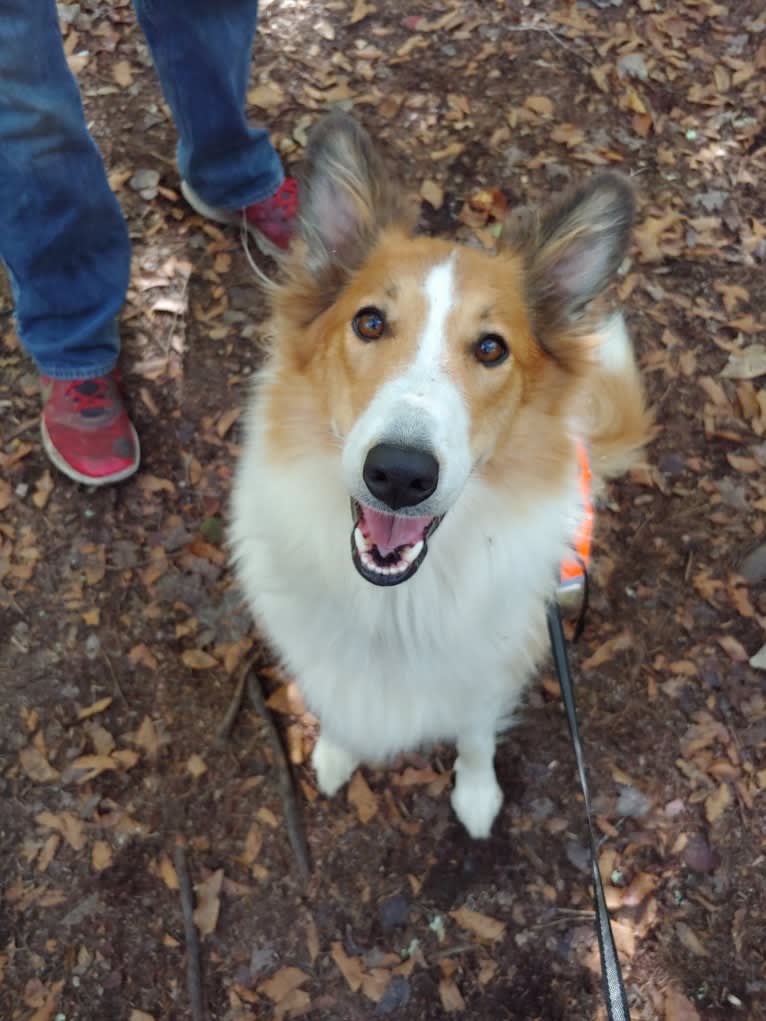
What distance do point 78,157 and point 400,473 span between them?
6.48 ft

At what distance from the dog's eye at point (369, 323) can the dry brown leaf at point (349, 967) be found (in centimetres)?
219

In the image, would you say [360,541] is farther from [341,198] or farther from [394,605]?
[341,198]

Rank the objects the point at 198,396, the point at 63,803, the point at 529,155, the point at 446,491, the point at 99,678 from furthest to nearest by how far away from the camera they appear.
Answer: the point at 529,155
the point at 198,396
the point at 99,678
the point at 63,803
the point at 446,491

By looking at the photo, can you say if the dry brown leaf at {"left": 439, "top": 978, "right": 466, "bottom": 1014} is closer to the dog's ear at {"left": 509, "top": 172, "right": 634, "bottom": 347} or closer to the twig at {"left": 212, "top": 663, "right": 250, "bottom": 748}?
the twig at {"left": 212, "top": 663, "right": 250, "bottom": 748}

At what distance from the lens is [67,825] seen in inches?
117

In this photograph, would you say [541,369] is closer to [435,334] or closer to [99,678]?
[435,334]

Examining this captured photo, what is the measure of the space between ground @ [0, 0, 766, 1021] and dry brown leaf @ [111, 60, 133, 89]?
0.02 m

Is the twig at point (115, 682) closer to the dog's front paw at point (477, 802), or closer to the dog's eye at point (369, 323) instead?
the dog's front paw at point (477, 802)

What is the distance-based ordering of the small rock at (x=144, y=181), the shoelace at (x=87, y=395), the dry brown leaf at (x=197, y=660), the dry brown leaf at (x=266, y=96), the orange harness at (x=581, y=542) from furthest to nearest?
1. the dry brown leaf at (x=266, y=96)
2. the small rock at (x=144, y=181)
3. the shoelace at (x=87, y=395)
4. the dry brown leaf at (x=197, y=660)
5. the orange harness at (x=581, y=542)

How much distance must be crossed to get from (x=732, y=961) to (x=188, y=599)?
2.50 meters

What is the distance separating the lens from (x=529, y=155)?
4484 millimetres

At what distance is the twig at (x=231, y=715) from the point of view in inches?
124

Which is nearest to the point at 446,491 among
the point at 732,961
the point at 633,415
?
the point at 633,415

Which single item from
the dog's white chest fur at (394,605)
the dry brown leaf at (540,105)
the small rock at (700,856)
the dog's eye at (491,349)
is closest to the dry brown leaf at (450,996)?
the dog's white chest fur at (394,605)
